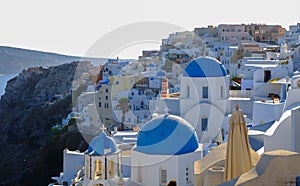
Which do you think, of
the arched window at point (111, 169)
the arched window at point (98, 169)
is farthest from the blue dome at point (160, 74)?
the arched window at point (111, 169)

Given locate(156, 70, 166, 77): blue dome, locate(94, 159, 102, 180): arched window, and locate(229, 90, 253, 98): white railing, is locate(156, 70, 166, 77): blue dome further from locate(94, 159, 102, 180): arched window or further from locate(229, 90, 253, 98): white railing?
locate(94, 159, 102, 180): arched window

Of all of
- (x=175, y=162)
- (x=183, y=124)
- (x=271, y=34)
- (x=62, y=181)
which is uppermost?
(x=271, y=34)

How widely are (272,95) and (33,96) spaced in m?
53.2

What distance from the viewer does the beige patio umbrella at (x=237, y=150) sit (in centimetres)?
1094

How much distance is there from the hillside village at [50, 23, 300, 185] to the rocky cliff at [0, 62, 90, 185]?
363cm

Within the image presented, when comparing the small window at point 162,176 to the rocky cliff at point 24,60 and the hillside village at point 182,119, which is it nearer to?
the hillside village at point 182,119

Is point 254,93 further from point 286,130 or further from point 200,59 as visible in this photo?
point 286,130

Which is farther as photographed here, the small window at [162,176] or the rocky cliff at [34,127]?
the rocky cliff at [34,127]

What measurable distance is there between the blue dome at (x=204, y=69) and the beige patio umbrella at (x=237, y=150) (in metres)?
12.0

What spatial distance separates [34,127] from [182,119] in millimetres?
46465

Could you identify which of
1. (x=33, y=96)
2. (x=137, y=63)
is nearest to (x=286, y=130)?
(x=137, y=63)

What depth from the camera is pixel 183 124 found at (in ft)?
55.2

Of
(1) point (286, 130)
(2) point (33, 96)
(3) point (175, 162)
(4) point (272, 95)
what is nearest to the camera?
(1) point (286, 130)

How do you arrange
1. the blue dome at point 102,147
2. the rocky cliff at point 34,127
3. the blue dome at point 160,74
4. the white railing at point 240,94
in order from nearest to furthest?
the blue dome at point 102,147 < the white railing at point 240,94 < the rocky cliff at point 34,127 < the blue dome at point 160,74
